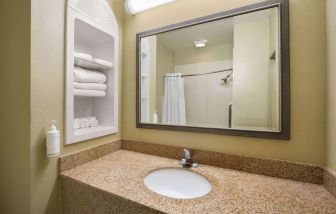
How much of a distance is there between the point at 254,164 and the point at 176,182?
45 centimetres

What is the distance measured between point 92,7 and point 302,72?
48.9 inches

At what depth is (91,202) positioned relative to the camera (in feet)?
2.62

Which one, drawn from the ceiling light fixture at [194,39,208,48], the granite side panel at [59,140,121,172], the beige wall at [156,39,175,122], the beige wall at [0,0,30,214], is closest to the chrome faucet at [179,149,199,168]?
the beige wall at [156,39,175,122]

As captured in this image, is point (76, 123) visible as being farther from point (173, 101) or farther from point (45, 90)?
point (173, 101)

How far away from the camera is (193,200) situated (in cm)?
66

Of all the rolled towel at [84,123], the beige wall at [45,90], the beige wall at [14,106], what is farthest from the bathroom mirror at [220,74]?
the beige wall at [14,106]

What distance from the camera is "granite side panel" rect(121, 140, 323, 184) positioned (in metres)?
0.83

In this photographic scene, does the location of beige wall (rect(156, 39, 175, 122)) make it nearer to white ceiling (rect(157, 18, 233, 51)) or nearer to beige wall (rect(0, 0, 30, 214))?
white ceiling (rect(157, 18, 233, 51))

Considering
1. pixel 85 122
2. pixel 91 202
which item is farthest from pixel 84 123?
pixel 91 202

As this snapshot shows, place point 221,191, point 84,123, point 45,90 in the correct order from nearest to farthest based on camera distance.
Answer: point 221,191 < point 45,90 < point 84,123

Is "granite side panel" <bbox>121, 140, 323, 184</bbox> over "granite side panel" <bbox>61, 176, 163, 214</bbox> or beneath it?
over

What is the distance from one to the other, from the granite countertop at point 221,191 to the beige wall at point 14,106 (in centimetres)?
21

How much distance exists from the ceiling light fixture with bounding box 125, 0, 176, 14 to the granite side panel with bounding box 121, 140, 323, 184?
3.23 ft

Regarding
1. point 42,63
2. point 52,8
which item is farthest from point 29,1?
point 42,63
